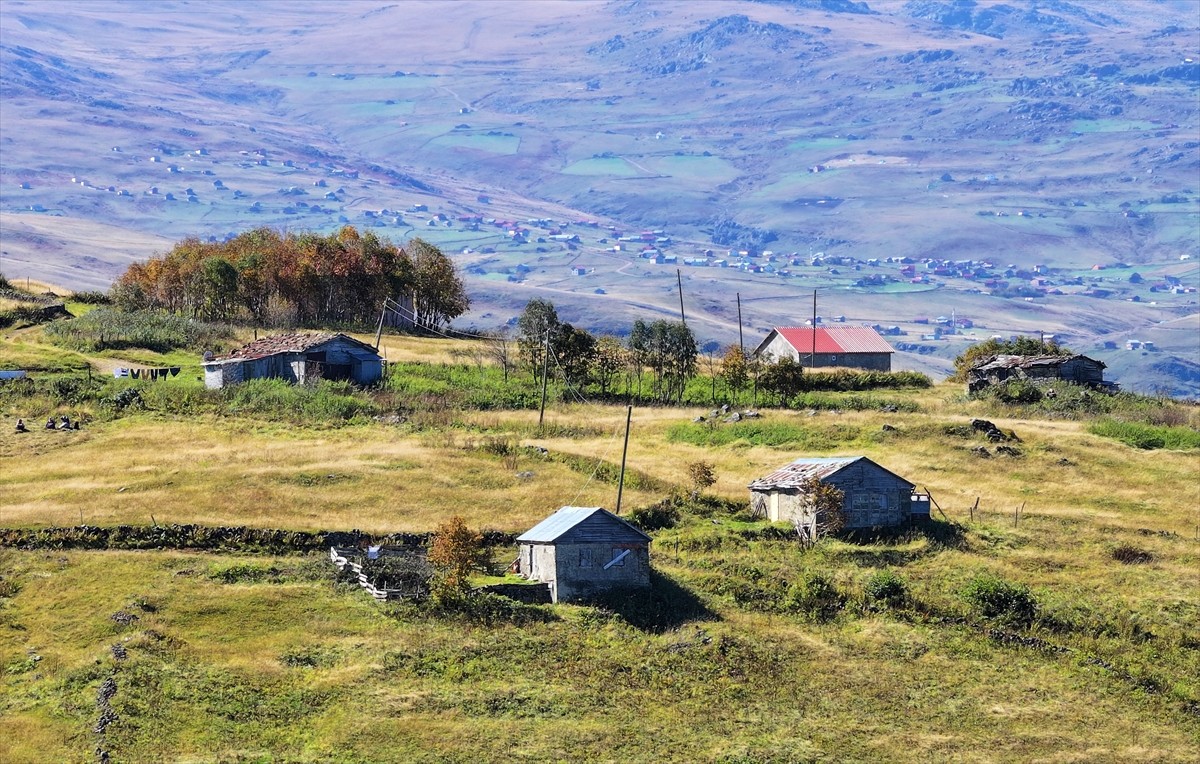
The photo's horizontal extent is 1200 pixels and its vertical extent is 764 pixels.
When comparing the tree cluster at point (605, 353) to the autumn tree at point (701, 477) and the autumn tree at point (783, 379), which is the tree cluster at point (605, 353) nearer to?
the autumn tree at point (783, 379)

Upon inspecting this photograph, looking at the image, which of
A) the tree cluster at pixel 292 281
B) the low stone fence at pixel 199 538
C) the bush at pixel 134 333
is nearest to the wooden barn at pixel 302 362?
the bush at pixel 134 333

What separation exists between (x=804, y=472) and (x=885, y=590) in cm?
1034

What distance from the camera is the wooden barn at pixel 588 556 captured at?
54406mm

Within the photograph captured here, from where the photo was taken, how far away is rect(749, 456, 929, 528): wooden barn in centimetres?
6347

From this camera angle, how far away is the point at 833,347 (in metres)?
113

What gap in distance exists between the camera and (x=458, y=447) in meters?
72.6

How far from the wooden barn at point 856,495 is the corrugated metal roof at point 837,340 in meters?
47.7

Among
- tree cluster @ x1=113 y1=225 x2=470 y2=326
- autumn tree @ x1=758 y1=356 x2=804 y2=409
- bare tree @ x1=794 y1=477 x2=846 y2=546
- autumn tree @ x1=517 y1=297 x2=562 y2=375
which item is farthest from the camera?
tree cluster @ x1=113 y1=225 x2=470 y2=326

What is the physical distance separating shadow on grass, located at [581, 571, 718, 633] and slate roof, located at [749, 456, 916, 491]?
10.2 metres

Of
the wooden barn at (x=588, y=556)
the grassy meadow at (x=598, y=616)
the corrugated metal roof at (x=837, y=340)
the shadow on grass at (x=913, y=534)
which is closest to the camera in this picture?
the grassy meadow at (x=598, y=616)

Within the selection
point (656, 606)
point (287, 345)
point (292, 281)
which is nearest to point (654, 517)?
point (656, 606)

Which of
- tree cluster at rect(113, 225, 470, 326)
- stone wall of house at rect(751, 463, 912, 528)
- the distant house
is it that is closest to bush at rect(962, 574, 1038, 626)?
stone wall of house at rect(751, 463, 912, 528)

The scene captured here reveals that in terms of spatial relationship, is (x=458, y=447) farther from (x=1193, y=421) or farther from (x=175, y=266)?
(x=175, y=266)

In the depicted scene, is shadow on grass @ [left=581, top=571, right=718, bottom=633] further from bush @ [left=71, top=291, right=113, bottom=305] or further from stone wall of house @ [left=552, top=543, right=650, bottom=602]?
bush @ [left=71, top=291, right=113, bottom=305]
